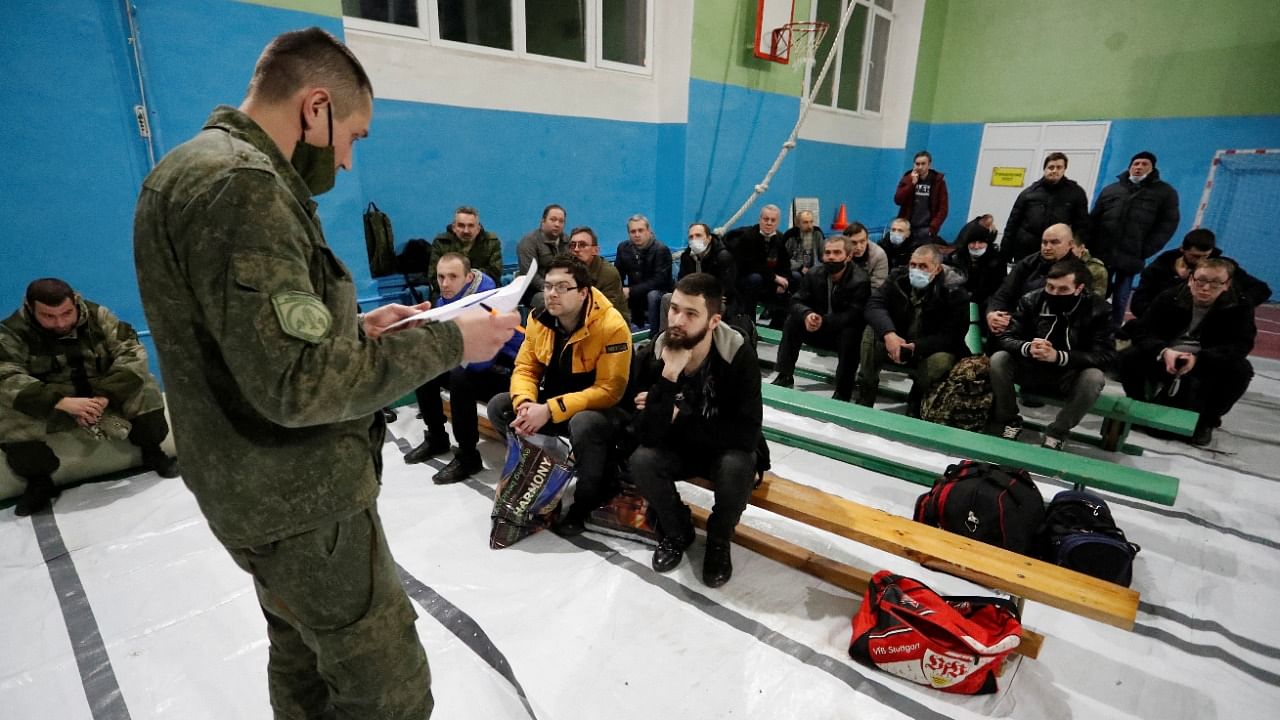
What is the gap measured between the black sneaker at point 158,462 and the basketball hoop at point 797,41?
630cm

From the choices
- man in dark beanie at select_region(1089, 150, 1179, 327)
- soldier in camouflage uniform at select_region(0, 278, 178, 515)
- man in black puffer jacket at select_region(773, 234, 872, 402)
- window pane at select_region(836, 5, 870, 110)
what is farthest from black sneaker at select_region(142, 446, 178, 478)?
window pane at select_region(836, 5, 870, 110)

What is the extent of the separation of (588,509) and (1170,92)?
29.1 feet

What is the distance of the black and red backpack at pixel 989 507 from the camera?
7.54 feet

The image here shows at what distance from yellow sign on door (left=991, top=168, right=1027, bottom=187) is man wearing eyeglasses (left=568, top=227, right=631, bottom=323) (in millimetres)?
7088

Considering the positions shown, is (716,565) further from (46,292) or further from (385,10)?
(385,10)

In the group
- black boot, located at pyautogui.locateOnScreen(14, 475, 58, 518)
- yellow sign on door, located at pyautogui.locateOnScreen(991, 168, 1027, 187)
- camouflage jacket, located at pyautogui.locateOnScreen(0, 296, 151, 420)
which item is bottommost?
black boot, located at pyautogui.locateOnScreen(14, 475, 58, 518)

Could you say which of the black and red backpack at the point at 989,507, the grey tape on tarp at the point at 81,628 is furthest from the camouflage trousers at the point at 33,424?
the black and red backpack at the point at 989,507

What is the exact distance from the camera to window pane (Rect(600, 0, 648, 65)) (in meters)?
5.74

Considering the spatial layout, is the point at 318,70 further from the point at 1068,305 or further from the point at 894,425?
the point at 1068,305

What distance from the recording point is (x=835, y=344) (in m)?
4.14

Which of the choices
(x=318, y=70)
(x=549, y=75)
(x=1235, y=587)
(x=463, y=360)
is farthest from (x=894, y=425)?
(x=549, y=75)

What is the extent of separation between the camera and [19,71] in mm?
2811

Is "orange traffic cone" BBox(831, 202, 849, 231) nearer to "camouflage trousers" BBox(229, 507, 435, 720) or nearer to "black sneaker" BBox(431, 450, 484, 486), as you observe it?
"black sneaker" BBox(431, 450, 484, 486)

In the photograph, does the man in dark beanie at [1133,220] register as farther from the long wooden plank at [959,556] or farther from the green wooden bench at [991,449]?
the long wooden plank at [959,556]
